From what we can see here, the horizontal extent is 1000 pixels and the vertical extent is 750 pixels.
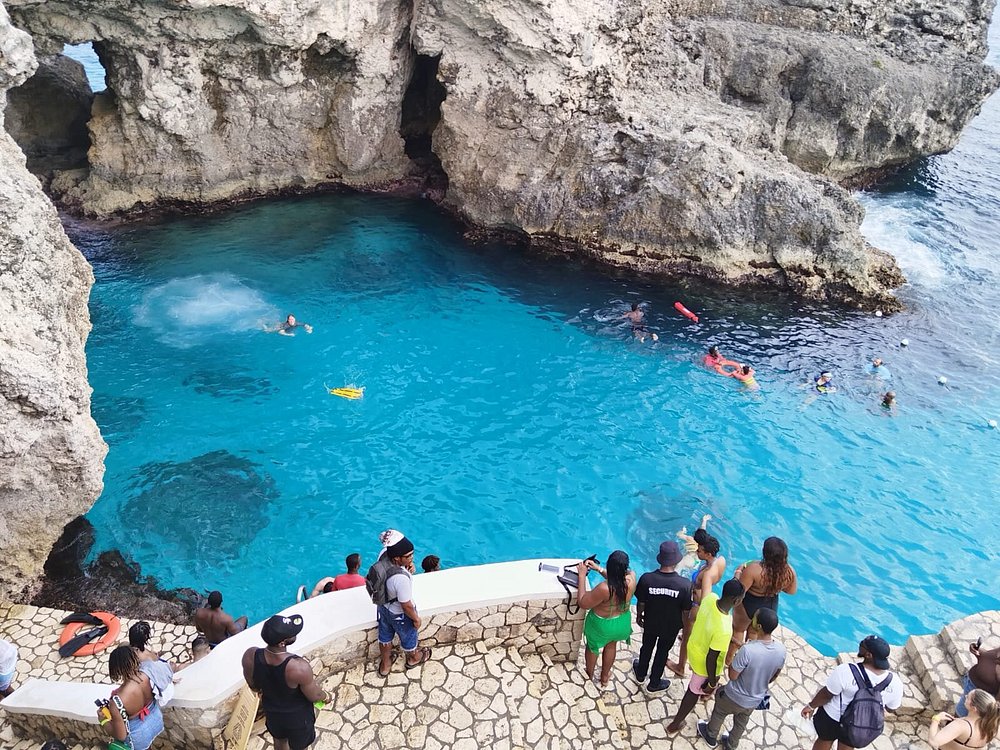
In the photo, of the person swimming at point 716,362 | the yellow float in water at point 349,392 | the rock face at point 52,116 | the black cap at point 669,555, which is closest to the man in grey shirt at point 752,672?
the black cap at point 669,555

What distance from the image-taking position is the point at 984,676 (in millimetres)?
7832

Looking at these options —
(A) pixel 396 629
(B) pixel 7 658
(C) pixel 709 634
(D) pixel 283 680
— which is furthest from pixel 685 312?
(B) pixel 7 658

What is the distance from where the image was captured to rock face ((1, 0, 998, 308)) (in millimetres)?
23031

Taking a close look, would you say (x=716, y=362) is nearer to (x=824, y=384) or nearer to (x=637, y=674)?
(x=824, y=384)

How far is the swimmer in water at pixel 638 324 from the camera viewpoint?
70.4 ft

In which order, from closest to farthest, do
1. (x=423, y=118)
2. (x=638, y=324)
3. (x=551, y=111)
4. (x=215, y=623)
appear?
(x=215, y=623)
(x=638, y=324)
(x=551, y=111)
(x=423, y=118)

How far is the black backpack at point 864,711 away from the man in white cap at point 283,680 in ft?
17.8

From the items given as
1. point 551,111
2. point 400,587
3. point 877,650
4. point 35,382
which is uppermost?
point 551,111

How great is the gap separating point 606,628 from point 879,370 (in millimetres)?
15888

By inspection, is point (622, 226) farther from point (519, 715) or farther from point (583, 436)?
point (519, 715)

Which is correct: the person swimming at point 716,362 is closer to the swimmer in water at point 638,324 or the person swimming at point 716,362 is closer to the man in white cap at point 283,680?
the swimmer in water at point 638,324

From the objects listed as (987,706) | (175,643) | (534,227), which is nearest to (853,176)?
(534,227)

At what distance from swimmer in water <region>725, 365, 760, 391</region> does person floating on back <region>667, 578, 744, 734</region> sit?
12.5 metres

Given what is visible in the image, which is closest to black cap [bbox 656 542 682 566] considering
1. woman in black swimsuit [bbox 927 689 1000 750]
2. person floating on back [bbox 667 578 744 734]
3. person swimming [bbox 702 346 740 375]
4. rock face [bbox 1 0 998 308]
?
person floating on back [bbox 667 578 744 734]
